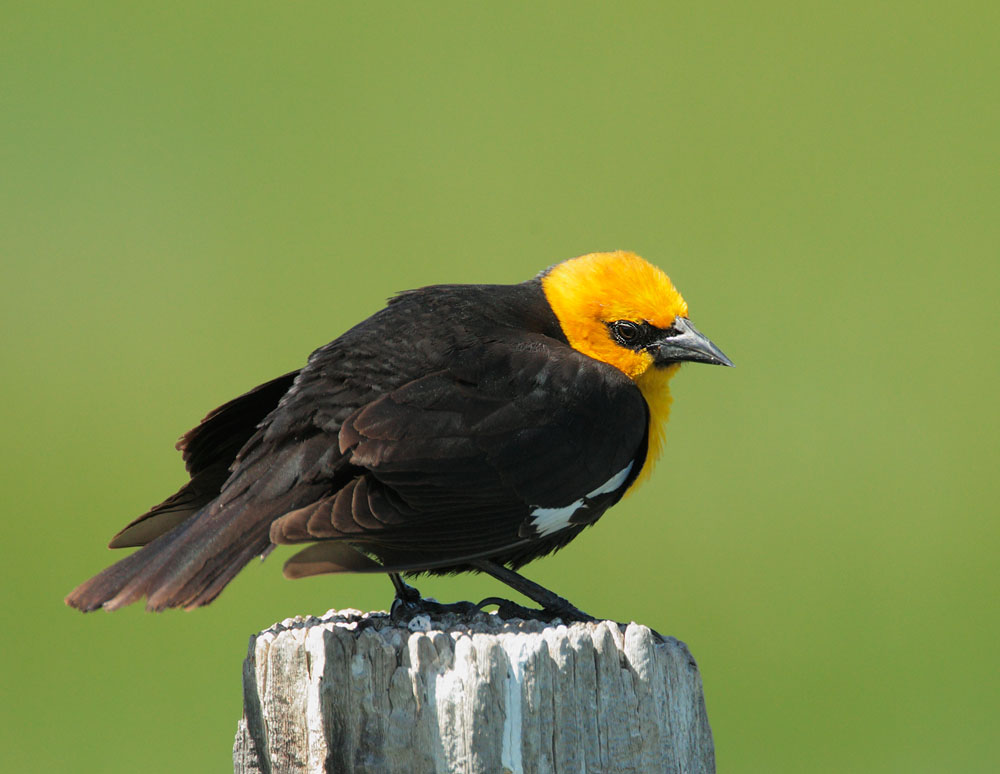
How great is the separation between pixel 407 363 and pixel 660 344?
109cm

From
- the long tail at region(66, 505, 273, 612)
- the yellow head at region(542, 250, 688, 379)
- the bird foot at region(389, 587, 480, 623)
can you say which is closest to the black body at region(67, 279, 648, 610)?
the long tail at region(66, 505, 273, 612)

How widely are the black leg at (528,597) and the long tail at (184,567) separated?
2.38 feet

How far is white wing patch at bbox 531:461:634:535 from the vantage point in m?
4.34

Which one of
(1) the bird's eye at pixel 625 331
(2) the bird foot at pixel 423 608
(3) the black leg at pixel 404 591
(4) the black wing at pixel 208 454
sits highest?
(1) the bird's eye at pixel 625 331

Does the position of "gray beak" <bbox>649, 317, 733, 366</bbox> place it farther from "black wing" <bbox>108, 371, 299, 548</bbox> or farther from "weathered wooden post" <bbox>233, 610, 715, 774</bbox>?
"weathered wooden post" <bbox>233, 610, 715, 774</bbox>

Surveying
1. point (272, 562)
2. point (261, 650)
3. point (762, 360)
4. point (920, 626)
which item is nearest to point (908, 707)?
point (920, 626)

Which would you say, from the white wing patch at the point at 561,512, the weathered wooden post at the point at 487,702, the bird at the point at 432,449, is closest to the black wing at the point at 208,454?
the bird at the point at 432,449

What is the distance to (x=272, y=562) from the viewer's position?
9.64 m

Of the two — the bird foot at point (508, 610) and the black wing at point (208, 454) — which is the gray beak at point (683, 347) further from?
the black wing at point (208, 454)

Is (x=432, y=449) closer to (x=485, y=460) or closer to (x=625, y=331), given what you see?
(x=485, y=460)

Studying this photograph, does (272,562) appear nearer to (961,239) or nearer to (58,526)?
(58,526)

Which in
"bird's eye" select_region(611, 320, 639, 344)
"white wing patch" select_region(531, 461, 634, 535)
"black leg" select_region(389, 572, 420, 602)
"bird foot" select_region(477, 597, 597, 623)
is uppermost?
"bird's eye" select_region(611, 320, 639, 344)

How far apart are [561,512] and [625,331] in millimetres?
993

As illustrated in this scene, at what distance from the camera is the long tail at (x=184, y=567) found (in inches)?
151
